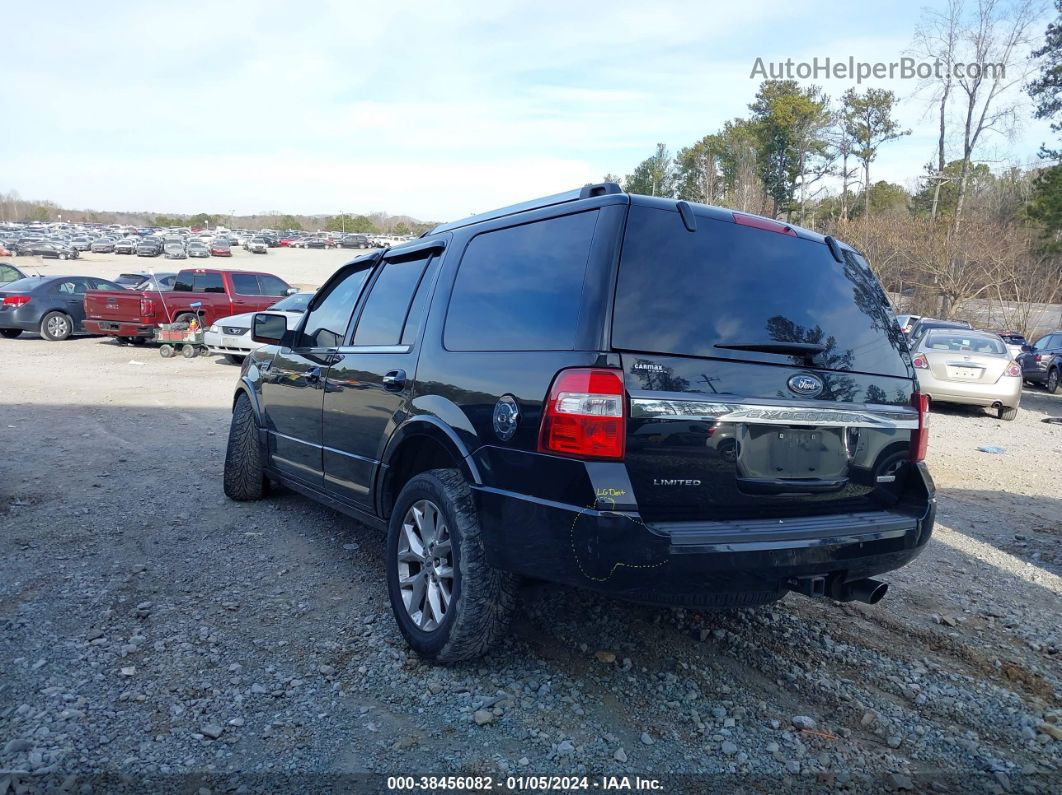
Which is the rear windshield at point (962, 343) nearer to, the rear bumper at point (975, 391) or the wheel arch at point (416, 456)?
the rear bumper at point (975, 391)

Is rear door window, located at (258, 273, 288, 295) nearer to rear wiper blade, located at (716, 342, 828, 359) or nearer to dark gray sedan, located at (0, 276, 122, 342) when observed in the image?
dark gray sedan, located at (0, 276, 122, 342)

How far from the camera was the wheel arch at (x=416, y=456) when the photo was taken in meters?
3.44

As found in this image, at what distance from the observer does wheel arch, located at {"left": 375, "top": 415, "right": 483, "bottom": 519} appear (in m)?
3.44

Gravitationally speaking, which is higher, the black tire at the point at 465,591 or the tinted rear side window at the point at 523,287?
the tinted rear side window at the point at 523,287

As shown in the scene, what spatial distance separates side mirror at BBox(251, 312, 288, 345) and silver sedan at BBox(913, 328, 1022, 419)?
10161 millimetres

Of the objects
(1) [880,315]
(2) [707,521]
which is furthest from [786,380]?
(1) [880,315]

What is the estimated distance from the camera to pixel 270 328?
18.0 ft

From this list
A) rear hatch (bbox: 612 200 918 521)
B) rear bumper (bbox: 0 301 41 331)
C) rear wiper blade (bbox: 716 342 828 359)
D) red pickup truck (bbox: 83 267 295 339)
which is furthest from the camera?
rear bumper (bbox: 0 301 41 331)

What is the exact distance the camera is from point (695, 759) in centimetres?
297

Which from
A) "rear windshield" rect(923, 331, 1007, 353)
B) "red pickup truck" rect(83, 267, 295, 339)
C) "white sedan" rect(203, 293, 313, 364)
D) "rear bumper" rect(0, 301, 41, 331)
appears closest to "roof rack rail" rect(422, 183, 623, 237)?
"rear windshield" rect(923, 331, 1007, 353)

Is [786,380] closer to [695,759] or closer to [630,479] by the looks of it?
[630,479]

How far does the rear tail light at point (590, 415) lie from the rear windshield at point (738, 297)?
0.53 ft

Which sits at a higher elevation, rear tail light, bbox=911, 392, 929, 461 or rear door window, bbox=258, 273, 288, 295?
rear door window, bbox=258, 273, 288, 295

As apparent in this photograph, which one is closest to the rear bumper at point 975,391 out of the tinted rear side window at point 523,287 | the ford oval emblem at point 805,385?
the ford oval emblem at point 805,385
